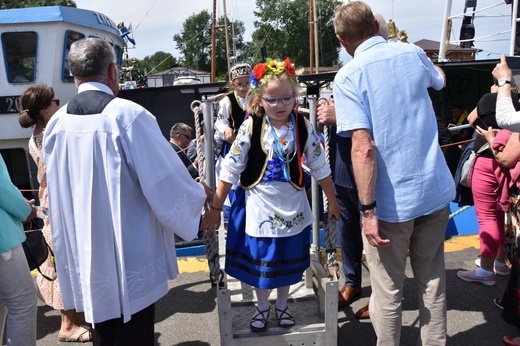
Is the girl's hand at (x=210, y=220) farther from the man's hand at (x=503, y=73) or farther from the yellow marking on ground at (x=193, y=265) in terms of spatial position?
the yellow marking on ground at (x=193, y=265)

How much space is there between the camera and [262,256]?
2689 mm

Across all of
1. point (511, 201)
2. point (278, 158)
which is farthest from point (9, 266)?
point (511, 201)

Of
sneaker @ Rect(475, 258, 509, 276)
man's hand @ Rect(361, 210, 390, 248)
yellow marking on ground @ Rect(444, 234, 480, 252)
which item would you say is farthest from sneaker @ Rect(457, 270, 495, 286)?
man's hand @ Rect(361, 210, 390, 248)

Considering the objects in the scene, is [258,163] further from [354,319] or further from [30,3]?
[30,3]

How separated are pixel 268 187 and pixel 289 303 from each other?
0.95 meters

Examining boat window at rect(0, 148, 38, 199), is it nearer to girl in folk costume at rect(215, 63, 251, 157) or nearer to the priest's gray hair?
girl in folk costume at rect(215, 63, 251, 157)

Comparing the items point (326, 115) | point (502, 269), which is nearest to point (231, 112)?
point (326, 115)

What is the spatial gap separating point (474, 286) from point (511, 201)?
0.99 meters

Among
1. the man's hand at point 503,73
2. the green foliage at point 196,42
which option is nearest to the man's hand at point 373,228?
the man's hand at point 503,73

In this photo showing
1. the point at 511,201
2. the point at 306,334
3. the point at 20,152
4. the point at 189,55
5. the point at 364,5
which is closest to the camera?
the point at 364,5

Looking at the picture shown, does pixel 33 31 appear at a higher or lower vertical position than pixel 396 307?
higher

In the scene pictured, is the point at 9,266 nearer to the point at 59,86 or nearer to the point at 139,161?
the point at 139,161

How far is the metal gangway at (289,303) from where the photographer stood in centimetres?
268

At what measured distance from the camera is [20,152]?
931cm
